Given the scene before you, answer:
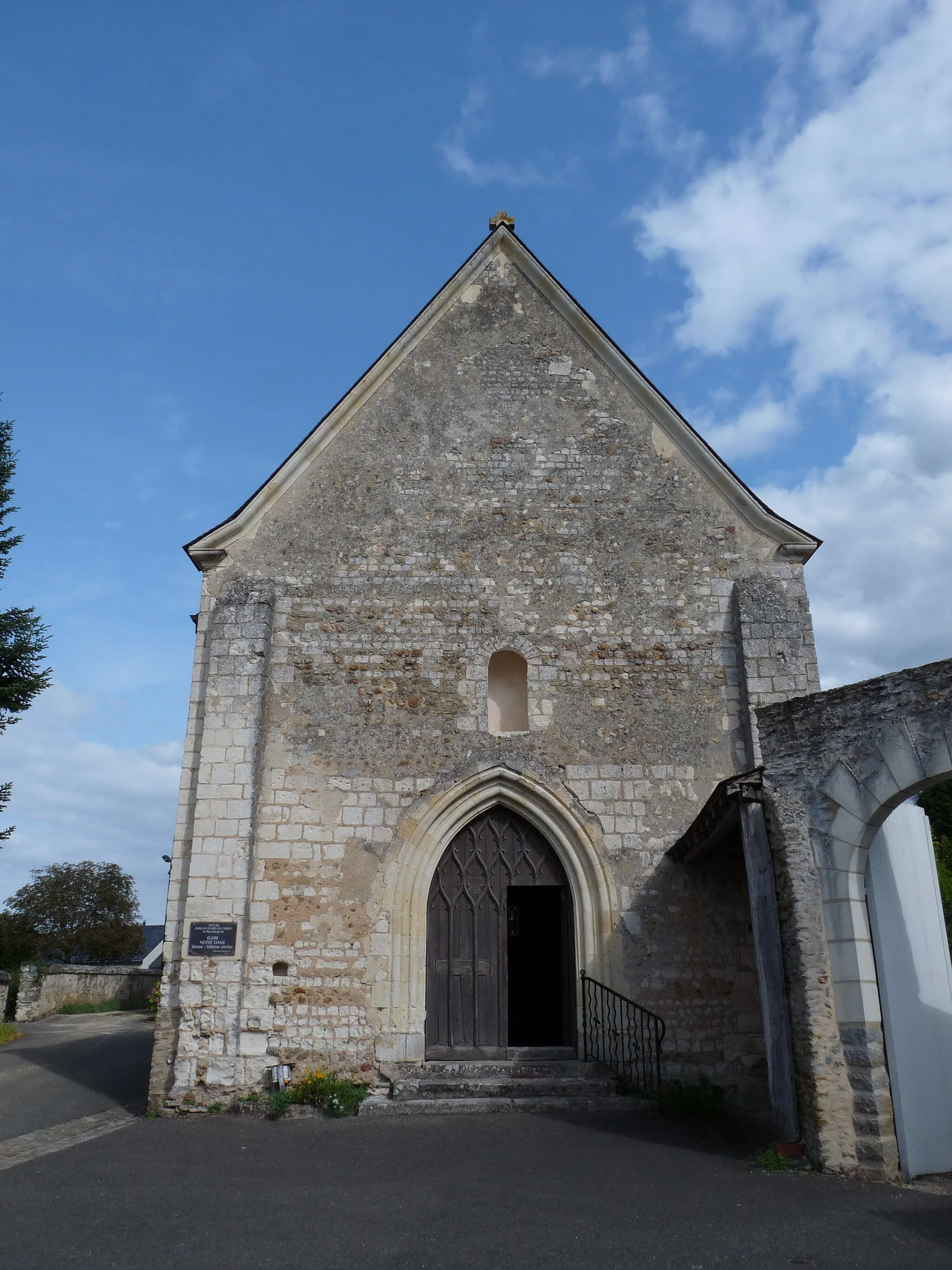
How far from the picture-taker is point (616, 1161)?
6066 millimetres

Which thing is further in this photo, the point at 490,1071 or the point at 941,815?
the point at 941,815

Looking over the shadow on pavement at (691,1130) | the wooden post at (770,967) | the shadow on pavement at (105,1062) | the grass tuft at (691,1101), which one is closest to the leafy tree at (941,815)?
the grass tuft at (691,1101)

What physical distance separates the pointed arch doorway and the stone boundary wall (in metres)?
16.8

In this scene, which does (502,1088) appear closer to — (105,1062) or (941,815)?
(105,1062)

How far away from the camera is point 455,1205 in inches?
203

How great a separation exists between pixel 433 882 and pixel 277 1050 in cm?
211

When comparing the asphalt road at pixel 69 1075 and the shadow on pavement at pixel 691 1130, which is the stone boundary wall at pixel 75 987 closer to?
the asphalt road at pixel 69 1075

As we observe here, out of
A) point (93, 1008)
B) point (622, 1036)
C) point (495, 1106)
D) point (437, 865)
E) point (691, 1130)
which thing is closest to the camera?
point (691, 1130)

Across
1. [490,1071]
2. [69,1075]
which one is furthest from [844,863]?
[69,1075]

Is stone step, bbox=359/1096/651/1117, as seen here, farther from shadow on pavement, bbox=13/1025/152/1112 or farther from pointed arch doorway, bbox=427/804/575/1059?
shadow on pavement, bbox=13/1025/152/1112

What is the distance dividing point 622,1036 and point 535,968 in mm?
2918

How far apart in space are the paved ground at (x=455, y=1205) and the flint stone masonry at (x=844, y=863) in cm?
41

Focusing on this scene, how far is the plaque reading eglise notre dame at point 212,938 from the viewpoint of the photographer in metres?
8.41

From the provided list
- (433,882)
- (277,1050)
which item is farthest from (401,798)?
(277,1050)
